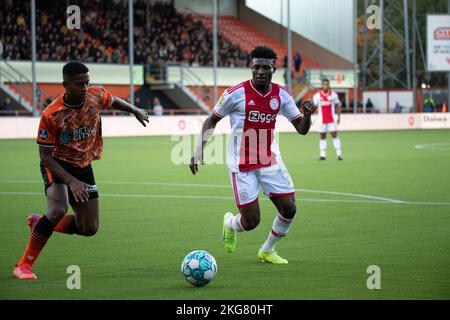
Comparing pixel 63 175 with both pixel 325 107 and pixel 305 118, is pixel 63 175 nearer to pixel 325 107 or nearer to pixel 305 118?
pixel 305 118

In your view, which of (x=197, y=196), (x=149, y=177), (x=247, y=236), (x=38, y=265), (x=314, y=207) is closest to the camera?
(x=38, y=265)

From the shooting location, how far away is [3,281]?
8469 millimetres

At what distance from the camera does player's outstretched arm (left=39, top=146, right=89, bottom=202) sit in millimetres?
8586

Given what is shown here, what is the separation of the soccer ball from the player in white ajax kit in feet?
4.51

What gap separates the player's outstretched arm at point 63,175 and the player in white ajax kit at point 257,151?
1353mm

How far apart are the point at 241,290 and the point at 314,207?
22.4 feet

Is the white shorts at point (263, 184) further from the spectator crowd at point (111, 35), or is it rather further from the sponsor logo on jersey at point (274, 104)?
the spectator crowd at point (111, 35)

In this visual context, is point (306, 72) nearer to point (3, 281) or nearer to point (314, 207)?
point (314, 207)

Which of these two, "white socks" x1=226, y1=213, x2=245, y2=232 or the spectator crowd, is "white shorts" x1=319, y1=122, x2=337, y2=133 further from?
the spectator crowd

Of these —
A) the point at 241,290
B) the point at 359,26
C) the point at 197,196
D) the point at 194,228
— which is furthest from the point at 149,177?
the point at 359,26

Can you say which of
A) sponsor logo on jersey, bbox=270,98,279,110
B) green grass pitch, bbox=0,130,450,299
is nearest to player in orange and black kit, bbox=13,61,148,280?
green grass pitch, bbox=0,130,450,299

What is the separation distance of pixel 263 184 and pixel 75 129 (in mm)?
2042

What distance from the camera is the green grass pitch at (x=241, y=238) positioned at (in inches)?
319

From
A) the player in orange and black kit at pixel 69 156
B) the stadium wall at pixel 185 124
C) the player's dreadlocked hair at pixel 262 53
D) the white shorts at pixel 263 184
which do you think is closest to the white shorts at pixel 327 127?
the stadium wall at pixel 185 124
